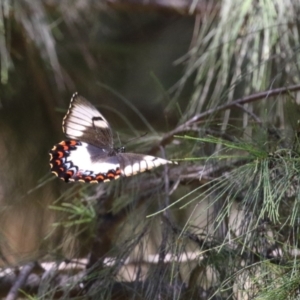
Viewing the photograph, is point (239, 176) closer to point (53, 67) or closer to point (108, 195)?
point (108, 195)

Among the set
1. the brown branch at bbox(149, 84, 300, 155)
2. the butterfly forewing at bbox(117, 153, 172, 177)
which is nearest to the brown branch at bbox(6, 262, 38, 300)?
the brown branch at bbox(149, 84, 300, 155)

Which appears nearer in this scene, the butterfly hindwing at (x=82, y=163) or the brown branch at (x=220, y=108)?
the butterfly hindwing at (x=82, y=163)

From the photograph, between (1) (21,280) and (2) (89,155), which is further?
(1) (21,280)

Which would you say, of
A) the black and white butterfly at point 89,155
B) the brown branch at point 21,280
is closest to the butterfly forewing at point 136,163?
the black and white butterfly at point 89,155

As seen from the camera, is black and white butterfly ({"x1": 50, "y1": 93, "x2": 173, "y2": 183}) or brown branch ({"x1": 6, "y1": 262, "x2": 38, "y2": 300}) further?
brown branch ({"x1": 6, "y1": 262, "x2": 38, "y2": 300})

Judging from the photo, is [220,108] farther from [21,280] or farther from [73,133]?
[21,280]

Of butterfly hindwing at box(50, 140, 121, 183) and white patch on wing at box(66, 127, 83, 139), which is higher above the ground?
white patch on wing at box(66, 127, 83, 139)

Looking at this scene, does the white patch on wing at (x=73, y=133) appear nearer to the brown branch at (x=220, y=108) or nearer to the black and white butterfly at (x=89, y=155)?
the black and white butterfly at (x=89, y=155)

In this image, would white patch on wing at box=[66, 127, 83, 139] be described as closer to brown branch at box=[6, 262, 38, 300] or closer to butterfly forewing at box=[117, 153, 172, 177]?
butterfly forewing at box=[117, 153, 172, 177]

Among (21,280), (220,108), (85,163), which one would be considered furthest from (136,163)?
(21,280)
